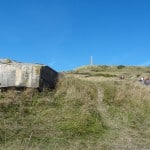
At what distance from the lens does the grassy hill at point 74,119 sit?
1102 centimetres

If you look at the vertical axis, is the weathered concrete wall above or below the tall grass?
above

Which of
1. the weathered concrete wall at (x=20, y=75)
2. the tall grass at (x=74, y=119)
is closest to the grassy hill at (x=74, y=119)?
the tall grass at (x=74, y=119)

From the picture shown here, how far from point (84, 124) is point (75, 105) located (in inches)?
83.6

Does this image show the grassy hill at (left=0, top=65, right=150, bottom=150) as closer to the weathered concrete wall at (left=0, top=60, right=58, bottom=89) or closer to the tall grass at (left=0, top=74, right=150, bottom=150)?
the tall grass at (left=0, top=74, right=150, bottom=150)

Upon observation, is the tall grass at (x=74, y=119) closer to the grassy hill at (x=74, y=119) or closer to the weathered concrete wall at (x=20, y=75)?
the grassy hill at (x=74, y=119)

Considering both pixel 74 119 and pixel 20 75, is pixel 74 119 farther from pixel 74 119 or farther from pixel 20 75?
pixel 20 75

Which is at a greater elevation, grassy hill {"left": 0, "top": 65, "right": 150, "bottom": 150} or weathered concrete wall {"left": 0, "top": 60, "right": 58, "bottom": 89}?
weathered concrete wall {"left": 0, "top": 60, "right": 58, "bottom": 89}

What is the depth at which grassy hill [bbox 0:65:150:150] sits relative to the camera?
11.0m

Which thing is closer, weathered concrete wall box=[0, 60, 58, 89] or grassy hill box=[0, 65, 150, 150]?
grassy hill box=[0, 65, 150, 150]

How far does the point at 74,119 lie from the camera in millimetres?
13000

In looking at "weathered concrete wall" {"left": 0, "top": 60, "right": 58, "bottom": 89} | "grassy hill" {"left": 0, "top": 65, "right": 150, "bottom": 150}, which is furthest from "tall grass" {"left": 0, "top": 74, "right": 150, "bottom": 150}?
"weathered concrete wall" {"left": 0, "top": 60, "right": 58, "bottom": 89}

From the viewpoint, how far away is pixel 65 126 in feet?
40.7

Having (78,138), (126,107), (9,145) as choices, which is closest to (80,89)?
(126,107)

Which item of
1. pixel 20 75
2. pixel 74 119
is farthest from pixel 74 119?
pixel 20 75
